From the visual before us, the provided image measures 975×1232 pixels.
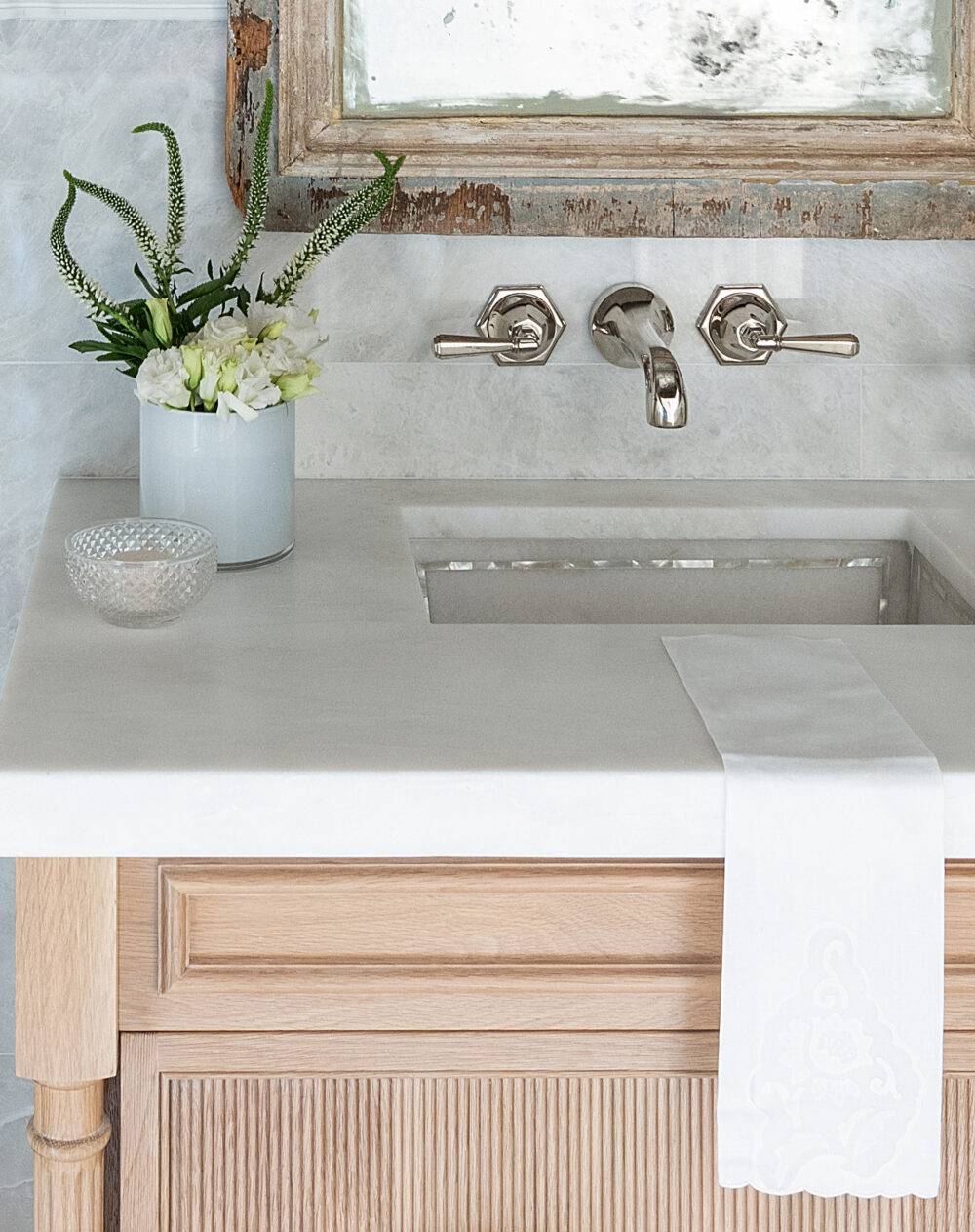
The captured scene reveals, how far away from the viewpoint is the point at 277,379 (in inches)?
44.7

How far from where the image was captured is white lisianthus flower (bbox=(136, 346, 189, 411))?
3.61ft

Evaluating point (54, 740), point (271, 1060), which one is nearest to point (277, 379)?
point (54, 740)

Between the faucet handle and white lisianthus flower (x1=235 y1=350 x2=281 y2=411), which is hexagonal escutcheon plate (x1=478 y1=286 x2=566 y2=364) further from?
white lisianthus flower (x1=235 y1=350 x2=281 y2=411)

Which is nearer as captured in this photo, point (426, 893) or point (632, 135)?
point (426, 893)

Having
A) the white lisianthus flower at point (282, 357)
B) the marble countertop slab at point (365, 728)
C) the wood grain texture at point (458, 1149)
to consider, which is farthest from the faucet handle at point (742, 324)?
the wood grain texture at point (458, 1149)

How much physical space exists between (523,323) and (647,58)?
25 centimetres

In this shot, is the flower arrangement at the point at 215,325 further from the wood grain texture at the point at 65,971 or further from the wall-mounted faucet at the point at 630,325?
the wood grain texture at the point at 65,971

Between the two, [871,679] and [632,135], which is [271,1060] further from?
[632,135]

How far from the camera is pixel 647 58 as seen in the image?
1.31m

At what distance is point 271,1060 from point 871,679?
0.44 metres

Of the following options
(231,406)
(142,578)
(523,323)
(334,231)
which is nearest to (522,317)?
(523,323)

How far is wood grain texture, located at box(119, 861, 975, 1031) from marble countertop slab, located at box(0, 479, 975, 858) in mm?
46

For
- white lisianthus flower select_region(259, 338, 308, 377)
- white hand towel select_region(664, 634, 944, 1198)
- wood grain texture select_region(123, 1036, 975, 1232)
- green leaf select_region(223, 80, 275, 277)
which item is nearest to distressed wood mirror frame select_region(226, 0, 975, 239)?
green leaf select_region(223, 80, 275, 277)

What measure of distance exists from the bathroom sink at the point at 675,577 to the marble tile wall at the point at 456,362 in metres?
0.12
